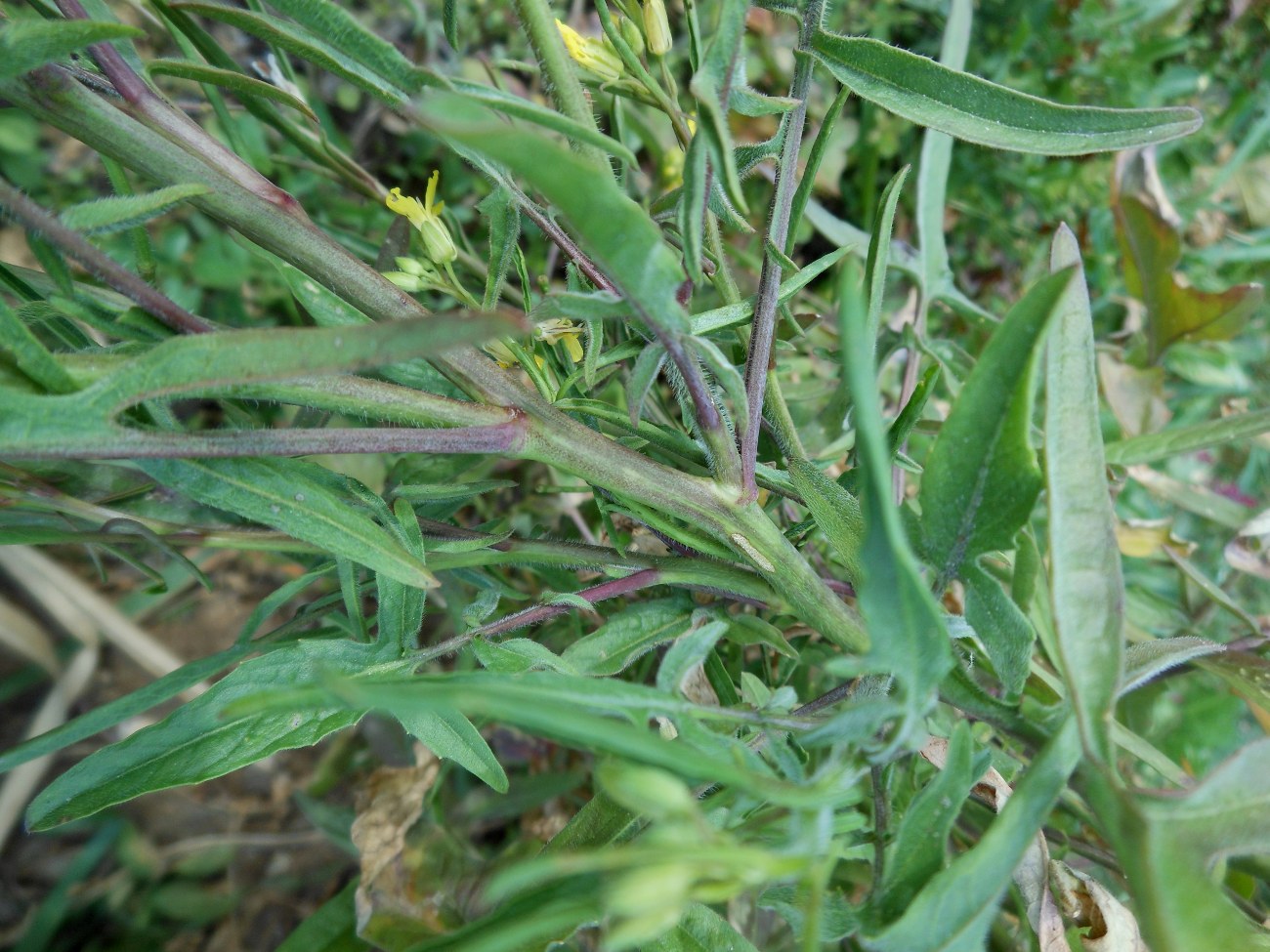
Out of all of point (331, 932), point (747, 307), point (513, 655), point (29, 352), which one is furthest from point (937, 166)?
point (331, 932)

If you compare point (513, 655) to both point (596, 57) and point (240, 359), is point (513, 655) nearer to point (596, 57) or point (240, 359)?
point (240, 359)

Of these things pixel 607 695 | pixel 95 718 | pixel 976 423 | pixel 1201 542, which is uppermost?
pixel 976 423

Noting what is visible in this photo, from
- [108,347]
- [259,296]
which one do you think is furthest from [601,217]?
[259,296]

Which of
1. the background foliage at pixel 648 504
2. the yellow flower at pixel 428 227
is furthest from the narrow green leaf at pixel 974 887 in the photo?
the yellow flower at pixel 428 227

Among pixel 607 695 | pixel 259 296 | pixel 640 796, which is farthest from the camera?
pixel 259 296

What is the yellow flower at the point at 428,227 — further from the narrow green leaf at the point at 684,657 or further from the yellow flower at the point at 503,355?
the narrow green leaf at the point at 684,657

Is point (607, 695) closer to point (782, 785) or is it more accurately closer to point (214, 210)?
point (782, 785)
